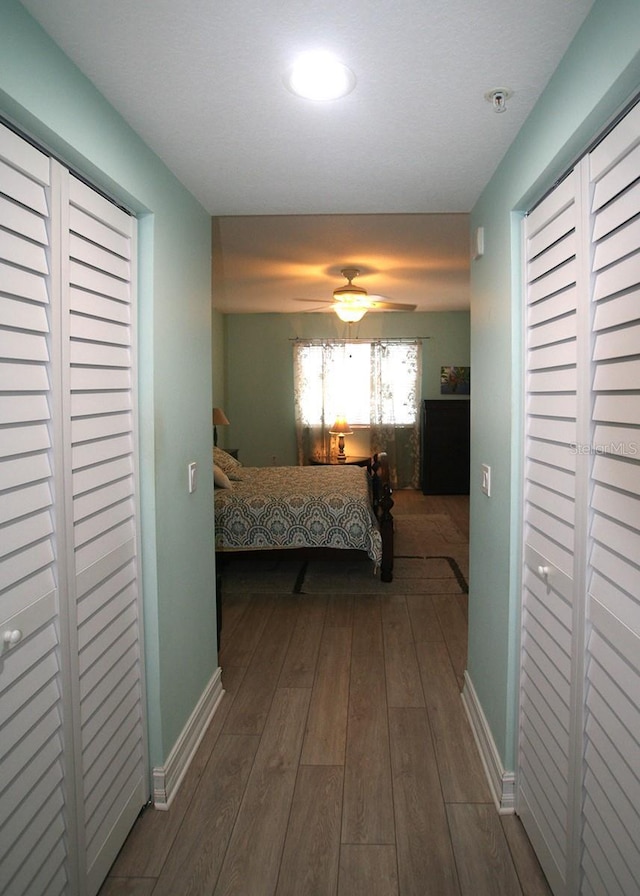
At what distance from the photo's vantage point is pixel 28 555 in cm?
129

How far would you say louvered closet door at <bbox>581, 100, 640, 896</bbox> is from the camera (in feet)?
3.67

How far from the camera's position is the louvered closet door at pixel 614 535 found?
3.67ft

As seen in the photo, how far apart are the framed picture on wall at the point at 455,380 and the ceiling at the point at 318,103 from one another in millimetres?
5514

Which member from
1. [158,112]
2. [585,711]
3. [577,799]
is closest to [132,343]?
[158,112]

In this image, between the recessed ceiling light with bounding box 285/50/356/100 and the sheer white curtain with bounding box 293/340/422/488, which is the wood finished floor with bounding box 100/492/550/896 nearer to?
the recessed ceiling light with bounding box 285/50/356/100

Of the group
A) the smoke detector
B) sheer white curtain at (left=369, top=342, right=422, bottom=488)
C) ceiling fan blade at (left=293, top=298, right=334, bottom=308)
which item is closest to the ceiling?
the smoke detector

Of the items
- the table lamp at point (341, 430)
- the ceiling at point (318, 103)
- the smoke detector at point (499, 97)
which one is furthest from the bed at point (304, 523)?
the table lamp at point (341, 430)

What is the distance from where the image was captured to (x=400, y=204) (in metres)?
2.36

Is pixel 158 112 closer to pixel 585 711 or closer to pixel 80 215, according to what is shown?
pixel 80 215

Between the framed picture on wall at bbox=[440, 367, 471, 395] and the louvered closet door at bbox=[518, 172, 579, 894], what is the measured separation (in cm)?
618

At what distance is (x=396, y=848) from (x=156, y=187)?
2.25m

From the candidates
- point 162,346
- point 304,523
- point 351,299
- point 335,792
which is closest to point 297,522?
point 304,523

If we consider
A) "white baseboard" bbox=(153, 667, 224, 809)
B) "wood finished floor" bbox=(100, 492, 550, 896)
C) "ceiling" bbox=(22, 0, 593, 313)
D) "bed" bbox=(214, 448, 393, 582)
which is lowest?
"wood finished floor" bbox=(100, 492, 550, 896)

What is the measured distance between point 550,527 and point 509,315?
0.71 metres
